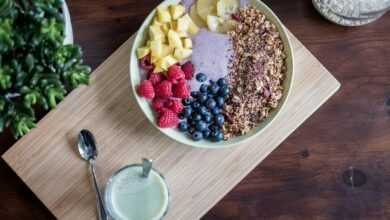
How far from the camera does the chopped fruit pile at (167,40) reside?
Result: 3.65 ft

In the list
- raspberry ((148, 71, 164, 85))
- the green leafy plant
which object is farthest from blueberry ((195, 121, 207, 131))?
the green leafy plant

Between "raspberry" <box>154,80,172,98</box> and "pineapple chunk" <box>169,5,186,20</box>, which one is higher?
"pineapple chunk" <box>169,5,186,20</box>

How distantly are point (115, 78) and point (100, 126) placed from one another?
0.09m

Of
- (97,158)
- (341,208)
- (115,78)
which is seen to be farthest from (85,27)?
(341,208)

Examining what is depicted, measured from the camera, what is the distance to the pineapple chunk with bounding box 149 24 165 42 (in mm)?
1111

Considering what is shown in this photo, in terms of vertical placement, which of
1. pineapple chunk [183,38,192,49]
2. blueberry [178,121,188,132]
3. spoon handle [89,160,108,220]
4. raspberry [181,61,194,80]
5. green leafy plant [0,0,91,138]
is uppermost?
green leafy plant [0,0,91,138]

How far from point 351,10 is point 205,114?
35cm

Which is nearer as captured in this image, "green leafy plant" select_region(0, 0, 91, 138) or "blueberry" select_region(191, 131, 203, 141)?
"green leafy plant" select_region(0, 0, 91, 138)

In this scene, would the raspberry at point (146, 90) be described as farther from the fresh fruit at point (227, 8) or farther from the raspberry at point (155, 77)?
the fresh fruit at point (227, 8)

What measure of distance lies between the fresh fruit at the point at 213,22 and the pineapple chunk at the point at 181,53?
0.06 meters

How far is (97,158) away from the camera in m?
1.13

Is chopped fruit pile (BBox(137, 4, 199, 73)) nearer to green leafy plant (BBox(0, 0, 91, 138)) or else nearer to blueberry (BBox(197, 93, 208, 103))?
blueberry (BBox(197, 93, 208, 103))

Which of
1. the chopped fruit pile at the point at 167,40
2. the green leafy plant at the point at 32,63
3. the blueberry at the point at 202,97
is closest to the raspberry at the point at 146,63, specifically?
the chopped fruit pile at the point at 167,40

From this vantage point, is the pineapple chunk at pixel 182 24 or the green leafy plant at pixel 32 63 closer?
the green leafy plant at pixel 32 63
